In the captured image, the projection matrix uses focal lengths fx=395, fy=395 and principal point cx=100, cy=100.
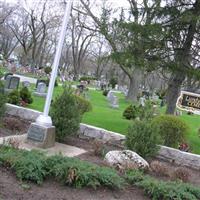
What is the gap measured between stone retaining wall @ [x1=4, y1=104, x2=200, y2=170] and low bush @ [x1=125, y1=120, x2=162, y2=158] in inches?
40.3

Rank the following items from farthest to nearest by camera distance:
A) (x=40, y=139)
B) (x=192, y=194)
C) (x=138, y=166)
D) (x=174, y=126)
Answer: (x=174, y=126) → (x=40, y=139) → (x=138, y=166) → (x=192, y=194)

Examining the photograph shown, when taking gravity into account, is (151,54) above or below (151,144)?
above

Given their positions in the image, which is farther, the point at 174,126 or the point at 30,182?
the point at 174,126

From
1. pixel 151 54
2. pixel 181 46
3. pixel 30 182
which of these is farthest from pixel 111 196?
pixel 181 46

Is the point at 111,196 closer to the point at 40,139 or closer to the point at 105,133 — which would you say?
the point at 40,139

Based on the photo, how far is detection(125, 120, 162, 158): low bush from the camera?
853cm

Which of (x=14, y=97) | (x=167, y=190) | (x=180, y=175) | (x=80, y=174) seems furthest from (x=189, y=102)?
(x=14, y=97)

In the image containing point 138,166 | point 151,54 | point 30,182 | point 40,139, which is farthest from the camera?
point 151,54

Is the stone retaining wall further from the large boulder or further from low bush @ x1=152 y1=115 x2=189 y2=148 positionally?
the large boulder

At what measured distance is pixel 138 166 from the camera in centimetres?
734

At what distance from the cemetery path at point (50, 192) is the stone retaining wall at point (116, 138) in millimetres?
3695

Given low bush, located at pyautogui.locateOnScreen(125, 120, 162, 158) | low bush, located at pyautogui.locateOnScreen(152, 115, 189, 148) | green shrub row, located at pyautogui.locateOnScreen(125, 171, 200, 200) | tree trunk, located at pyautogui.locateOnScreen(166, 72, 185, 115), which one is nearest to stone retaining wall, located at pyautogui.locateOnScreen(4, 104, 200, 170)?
low bush, located at pyautogui.locateOnScreen(152, 115, 189, 148)

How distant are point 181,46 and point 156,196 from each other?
28.1 feet

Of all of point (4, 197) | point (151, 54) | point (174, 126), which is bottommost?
point (4, 197)
